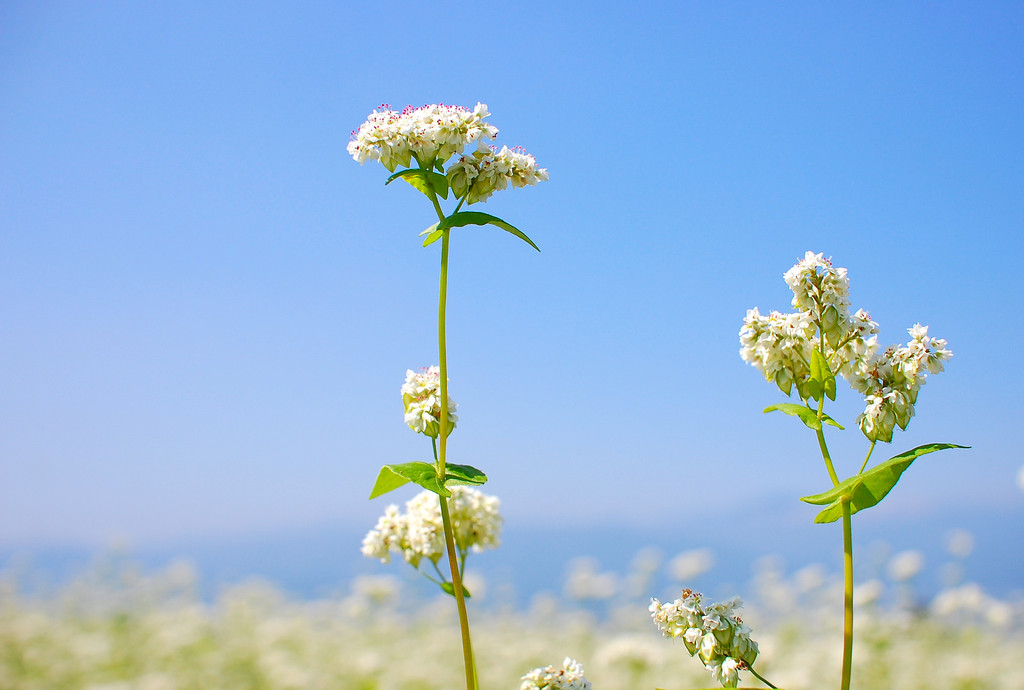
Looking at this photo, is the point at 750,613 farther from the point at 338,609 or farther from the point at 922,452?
the point at 922,452

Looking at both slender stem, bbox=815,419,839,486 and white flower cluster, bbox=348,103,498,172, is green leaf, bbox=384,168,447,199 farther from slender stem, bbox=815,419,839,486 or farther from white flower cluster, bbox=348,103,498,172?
slender stem, bbox=815,419,839,486

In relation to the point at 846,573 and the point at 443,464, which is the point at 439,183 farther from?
the point at 846,573

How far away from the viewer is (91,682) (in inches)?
223

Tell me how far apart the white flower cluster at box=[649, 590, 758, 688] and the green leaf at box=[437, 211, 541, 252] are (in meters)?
1.37

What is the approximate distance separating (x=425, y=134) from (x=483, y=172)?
0.25m

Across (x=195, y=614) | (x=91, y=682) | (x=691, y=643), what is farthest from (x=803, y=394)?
(x=195, y=614)

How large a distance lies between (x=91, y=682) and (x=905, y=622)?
7314 mm

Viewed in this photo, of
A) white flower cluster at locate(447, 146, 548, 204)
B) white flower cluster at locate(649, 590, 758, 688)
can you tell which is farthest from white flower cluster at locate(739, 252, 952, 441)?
white flower cluster at locate(447, 146, 548, 204)

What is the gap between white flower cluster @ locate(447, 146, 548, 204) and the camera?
2.52m

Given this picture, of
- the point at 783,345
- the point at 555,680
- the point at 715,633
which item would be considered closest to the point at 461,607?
the point at 555,680

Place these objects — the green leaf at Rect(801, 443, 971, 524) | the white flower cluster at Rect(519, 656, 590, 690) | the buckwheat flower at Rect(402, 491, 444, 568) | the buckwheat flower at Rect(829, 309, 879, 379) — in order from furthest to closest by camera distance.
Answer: the buckwheat flower at Rect(402, 491, 444, 568) < the buckwheat flower at Rect(829, 309, 879, 379) < the white flower cluster at Rect(519, 656, 590, 690) < the green leaf at Rect(801, 443, 971, 524)

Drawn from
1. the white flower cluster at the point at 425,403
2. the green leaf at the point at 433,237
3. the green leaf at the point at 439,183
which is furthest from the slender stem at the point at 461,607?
the green leaf at the point at 439,183

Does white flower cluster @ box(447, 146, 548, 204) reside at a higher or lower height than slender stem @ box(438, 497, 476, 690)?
higher

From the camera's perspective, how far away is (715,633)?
231 cm
